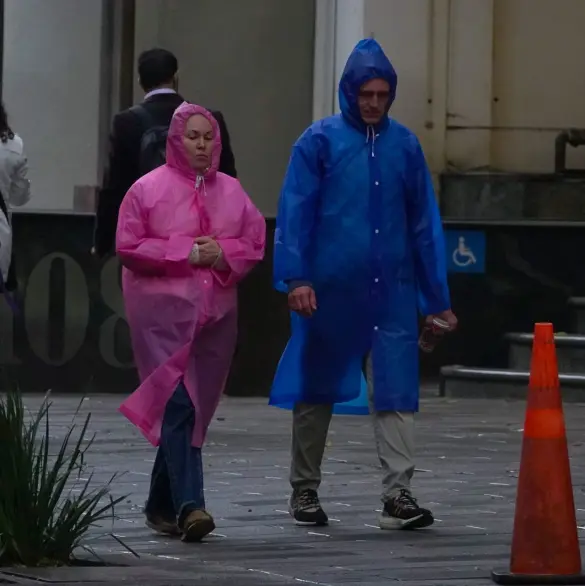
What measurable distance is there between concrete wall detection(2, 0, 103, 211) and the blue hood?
11.4m

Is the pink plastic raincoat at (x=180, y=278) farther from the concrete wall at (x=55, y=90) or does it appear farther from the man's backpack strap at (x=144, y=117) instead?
the concrete wall at (x=55, y=90)

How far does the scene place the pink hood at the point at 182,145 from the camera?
745 centimetres

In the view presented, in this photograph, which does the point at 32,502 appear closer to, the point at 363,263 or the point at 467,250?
the point at 363,263

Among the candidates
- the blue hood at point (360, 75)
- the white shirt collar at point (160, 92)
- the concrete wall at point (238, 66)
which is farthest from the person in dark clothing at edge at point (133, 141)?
the concrete wall at point (238, 66)

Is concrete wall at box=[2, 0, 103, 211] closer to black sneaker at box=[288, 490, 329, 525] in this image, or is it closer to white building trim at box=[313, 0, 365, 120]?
white building trim at box=[313, 0, 365, 120]

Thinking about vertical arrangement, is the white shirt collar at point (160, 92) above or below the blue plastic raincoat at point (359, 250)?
above

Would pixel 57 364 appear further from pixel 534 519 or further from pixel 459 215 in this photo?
pixel 534 519

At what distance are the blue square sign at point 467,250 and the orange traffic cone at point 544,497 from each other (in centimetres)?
856

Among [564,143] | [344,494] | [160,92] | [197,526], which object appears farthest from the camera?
[564,143]

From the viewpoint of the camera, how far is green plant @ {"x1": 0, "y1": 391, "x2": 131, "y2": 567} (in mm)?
6246

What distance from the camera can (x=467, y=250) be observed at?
1477 cm

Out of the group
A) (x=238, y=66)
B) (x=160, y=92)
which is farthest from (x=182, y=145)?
(x=238, y=66)

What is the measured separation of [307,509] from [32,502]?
1.60 metres

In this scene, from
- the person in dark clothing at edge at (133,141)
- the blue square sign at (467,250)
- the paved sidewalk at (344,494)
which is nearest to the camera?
the paved sidewalk at (344,494)
